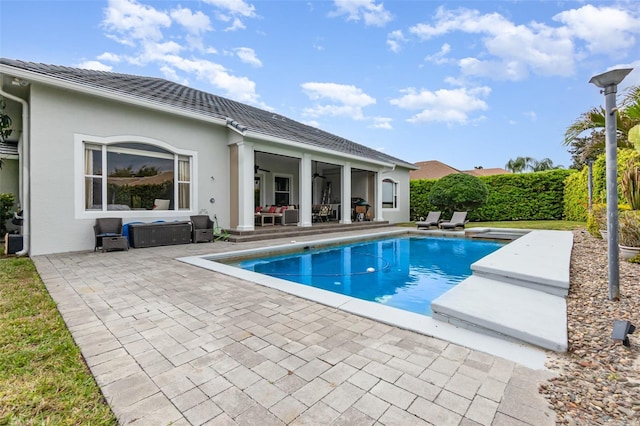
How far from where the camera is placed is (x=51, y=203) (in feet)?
24.3

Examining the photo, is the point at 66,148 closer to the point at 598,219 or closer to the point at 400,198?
the point at 598,219

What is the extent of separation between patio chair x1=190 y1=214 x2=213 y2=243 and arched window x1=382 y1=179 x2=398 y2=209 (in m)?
11.5

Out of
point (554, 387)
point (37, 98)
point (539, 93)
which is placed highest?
point (539, 93)

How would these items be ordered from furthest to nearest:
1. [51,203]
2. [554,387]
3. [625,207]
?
[51,203] → [625,207] → [554,387]

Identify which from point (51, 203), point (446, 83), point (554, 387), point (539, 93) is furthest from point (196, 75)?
point (554, 387)

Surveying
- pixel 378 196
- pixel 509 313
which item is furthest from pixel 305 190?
pixel 509 313

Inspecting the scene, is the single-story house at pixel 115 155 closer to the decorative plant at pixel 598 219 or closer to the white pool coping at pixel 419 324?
the white pool coping at pixel 419 324

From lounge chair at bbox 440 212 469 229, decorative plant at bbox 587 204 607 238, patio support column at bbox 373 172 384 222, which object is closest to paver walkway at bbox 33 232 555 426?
decorative plant at bbox 587 204 607 238

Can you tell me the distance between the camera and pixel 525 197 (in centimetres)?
1684

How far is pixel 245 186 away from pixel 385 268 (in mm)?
5601

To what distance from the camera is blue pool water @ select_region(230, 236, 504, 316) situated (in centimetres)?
565

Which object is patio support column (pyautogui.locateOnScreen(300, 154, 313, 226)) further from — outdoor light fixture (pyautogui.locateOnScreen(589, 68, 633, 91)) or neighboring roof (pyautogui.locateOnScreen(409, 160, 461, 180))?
neighboring roof (pyautogui.locateOnScreen(409, 160, 461, 180))

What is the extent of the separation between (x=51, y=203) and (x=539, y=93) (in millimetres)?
20391

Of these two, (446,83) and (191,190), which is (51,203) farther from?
(446,83)
